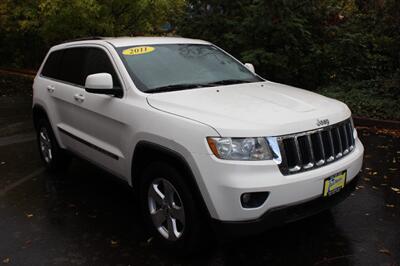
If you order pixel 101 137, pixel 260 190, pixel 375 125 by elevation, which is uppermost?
pixel 260 190

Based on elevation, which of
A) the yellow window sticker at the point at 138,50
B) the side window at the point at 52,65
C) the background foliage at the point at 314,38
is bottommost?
the background foliage at the point at 314,38

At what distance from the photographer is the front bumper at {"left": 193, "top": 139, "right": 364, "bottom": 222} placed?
3191 mm

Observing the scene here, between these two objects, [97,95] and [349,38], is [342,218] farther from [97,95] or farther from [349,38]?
[349,38]

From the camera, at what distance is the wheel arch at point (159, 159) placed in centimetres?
338

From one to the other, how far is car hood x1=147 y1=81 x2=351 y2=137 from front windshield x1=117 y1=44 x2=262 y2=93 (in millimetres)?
218

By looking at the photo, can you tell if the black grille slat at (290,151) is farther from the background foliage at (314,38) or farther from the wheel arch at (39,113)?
the background foliage at (314,38)

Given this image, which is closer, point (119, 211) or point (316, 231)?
point (316, 231)

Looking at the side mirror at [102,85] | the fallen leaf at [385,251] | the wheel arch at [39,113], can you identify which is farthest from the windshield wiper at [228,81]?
the wheel arch at [39,113]

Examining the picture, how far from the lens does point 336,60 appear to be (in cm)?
1022

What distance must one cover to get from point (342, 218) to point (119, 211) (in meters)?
2.24

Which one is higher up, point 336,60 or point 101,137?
point 101,137

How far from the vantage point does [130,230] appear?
14.3 feet

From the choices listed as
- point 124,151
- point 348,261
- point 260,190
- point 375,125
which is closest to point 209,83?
point 124,151

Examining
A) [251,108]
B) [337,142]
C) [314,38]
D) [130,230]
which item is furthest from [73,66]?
[314,38]
